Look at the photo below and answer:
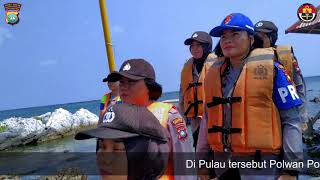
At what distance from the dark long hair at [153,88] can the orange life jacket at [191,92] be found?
2.63 meters

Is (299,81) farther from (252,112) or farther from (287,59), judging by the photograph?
(252,112)

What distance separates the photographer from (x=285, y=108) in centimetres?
312

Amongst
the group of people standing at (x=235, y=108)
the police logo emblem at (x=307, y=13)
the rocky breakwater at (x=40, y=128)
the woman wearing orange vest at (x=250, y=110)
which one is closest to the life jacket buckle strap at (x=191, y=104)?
the group of people standing at (x=235, y=108)

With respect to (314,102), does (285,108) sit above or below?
above

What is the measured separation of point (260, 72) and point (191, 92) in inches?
104

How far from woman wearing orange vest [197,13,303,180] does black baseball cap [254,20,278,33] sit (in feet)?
6.49

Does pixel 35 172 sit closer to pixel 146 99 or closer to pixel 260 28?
pixel 260 28

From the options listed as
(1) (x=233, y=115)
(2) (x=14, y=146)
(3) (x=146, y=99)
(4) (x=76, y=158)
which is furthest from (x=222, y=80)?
(2) (x=14, y=146)

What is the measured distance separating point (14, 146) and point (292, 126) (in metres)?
27.1

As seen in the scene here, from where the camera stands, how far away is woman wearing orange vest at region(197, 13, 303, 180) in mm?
3123

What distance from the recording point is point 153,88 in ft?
9.36

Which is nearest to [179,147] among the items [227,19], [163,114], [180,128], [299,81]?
[180,128]

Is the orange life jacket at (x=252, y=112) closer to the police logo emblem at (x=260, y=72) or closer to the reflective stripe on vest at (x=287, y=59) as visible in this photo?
the police logo emblem at (x=260, y=72)

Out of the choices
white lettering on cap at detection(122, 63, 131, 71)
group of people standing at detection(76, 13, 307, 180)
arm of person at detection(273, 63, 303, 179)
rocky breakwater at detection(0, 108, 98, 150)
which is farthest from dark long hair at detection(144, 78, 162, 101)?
rocky breakwater at detection(0, 108, 98, 150)
